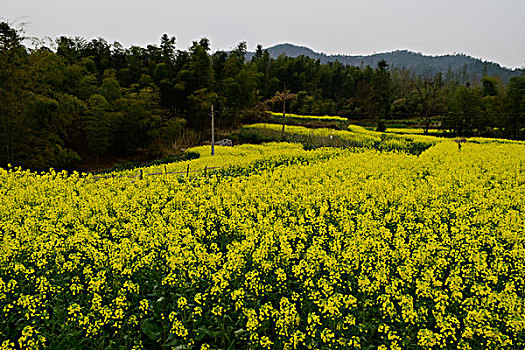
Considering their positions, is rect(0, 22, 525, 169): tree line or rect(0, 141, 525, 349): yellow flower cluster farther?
rect(0, 22, 525, 169): tree line

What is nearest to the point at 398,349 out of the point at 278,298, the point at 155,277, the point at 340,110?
the point at 278,298

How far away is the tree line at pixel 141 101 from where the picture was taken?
643 inches

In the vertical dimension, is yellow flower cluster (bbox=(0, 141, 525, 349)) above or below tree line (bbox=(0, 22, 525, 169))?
below

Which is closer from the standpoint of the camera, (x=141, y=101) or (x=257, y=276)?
(x=257, y=276)

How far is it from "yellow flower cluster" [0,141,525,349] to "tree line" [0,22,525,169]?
11.0m

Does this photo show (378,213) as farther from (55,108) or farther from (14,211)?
(55,108)

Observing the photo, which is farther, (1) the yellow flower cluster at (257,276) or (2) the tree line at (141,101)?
(2) the tree line at (141,101)

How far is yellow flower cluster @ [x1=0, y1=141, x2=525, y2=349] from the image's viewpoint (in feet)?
11.1

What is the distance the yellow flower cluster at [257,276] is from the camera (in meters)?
3.38

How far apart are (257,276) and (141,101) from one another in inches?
865

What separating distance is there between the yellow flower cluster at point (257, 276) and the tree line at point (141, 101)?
10984 millimetres

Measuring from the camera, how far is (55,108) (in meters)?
16.9

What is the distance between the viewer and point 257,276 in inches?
158

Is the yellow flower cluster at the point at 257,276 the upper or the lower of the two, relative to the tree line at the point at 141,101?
lower
